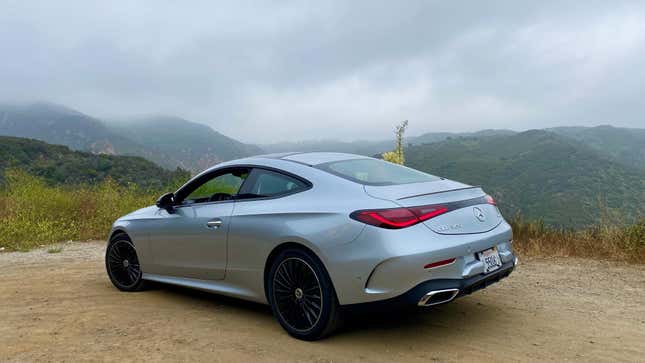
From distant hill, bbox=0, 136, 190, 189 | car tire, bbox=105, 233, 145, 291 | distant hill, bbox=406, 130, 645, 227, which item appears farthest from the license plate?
distant hill, bbox=406, 130, 645, 227

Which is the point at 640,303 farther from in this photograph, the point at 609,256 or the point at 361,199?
the point at 361,199

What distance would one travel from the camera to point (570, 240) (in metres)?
7.92

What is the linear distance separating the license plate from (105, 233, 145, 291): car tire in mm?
3815

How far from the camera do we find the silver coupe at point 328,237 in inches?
146

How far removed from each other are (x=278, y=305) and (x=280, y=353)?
494mm

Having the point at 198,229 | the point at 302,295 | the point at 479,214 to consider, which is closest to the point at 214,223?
the point at 198,229

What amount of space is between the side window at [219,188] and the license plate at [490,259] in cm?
223

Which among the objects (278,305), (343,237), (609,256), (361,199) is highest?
(361,199)

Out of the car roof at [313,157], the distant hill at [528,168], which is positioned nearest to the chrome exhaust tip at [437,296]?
the car roof at [313,157]

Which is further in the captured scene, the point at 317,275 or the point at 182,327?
the point at 182,327

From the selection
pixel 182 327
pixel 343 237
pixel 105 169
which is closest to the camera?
pixel 343 237

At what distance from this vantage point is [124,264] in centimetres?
612

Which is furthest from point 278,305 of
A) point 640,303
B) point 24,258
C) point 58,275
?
point 24,258

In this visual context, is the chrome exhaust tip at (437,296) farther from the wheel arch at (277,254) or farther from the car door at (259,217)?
the car door at (259,217)
